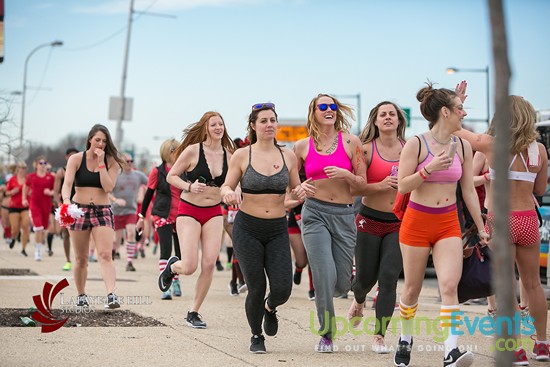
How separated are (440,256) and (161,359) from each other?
221 centimetres

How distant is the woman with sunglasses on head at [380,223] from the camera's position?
25.4ft

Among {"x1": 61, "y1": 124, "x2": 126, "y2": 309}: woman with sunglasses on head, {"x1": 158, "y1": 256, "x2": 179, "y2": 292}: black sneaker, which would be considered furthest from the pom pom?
{"x1": 158, "y1": 256, "x2": 179, "y2": 292}: black sneaker

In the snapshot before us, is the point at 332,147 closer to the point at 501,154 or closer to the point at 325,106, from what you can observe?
the point at 325,106

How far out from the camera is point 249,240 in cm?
765

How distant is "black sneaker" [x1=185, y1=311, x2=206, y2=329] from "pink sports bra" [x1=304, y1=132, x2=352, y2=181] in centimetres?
200

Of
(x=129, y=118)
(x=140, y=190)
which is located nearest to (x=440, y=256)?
Answer: (x=140, y=190)

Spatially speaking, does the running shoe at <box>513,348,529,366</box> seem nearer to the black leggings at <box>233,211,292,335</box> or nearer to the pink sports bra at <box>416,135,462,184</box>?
the pink sports bra at <box>416,135,462,184</box>

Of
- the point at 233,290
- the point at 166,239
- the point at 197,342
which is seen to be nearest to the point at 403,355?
the point at 197,342

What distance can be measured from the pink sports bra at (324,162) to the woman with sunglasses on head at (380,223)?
28cm

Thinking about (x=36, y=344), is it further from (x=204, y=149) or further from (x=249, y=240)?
(x=204, y=149)

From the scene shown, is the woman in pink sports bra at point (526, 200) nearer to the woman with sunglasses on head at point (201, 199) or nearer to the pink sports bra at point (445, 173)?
the pink sports bra at point (445, 173)

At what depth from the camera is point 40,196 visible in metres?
19.5

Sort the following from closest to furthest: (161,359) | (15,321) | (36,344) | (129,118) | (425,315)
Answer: (161,359) → (36,344) → (15,321) → (425,315) → (129,118)
